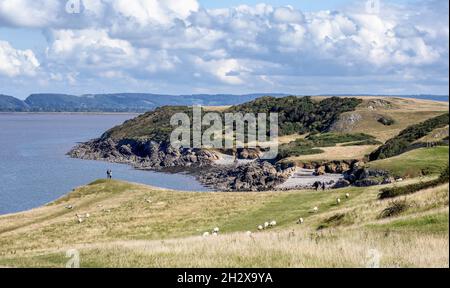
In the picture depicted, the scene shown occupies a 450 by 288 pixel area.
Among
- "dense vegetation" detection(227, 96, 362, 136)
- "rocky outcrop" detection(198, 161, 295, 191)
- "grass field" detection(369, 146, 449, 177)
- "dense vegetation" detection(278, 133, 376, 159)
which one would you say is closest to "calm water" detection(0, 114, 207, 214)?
"rocky outcrop" detection(198, 161, 295, 191)

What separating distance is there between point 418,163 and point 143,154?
10729cm

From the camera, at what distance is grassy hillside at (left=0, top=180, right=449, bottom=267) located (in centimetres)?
1689

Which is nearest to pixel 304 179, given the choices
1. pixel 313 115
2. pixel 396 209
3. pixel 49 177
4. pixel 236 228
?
pixel 49 177

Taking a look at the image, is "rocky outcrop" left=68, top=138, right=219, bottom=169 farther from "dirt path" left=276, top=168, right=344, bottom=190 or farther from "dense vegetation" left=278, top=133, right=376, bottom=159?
"dirt path" left=276, top=168, right=344, bottom=190

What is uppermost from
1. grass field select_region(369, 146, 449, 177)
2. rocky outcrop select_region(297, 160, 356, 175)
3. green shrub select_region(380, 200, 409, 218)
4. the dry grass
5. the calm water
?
green shrub select_region(380, 200, 409, 218)

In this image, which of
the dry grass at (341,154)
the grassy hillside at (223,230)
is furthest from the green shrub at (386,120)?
the grassy hillside at (223,230)

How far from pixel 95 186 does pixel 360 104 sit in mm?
137527

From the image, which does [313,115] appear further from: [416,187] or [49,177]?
[416,187]

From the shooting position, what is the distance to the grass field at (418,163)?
57.4 m

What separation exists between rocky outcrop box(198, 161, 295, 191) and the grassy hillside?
131 ft

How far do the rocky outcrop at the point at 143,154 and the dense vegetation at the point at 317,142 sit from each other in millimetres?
17998
